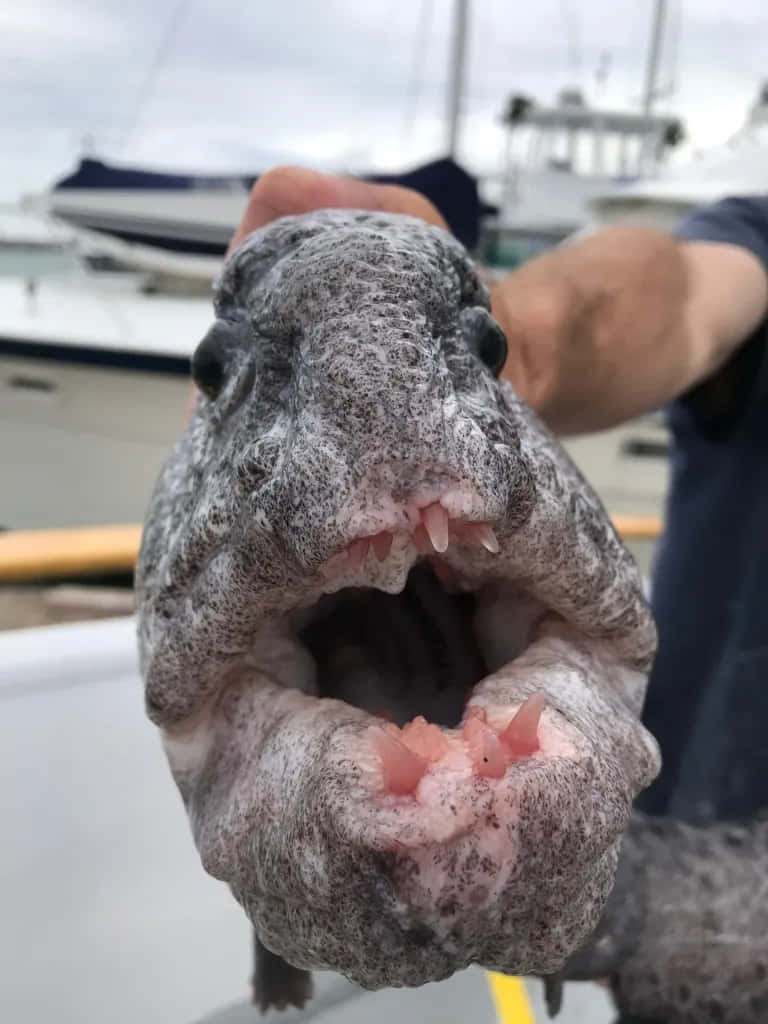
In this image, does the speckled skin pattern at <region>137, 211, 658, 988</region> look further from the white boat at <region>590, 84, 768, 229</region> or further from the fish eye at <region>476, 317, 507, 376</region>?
the white boat at <region>590, 84, 768, 229</region>

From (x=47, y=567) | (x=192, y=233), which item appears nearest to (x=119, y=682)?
(x=47, y=567)

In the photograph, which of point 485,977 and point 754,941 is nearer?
point 754,941

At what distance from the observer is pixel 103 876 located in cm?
179

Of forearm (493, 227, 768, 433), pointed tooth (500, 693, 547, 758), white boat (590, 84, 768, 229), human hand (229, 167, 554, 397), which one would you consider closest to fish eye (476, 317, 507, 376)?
pointed tooth (500, 693, 547, 758)

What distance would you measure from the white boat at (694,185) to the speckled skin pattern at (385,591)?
6556 mm

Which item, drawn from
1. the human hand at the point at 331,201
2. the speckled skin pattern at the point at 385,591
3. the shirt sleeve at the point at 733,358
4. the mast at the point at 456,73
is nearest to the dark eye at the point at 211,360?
the speckled skin pattern at the point at 385,591

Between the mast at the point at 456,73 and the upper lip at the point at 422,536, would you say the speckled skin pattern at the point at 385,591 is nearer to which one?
the upper lip at the point at 422,536

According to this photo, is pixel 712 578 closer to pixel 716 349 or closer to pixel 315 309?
pixel 716 349

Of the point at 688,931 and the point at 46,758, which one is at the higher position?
the point at 688,931

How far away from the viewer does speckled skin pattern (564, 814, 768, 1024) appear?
4.15 ft

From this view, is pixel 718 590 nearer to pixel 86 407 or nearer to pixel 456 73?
pixel 86 407

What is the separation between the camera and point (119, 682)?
1.85m

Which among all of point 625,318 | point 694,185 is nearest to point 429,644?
point 625,318

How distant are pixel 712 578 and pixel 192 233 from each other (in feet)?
13.9
